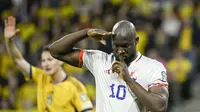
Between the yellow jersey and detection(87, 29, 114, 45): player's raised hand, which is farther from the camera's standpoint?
the yellow jersey

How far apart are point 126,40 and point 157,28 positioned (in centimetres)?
933

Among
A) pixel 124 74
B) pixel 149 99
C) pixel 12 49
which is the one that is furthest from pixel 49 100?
pixel 149 99

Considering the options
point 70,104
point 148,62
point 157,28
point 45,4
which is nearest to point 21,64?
point 70,104

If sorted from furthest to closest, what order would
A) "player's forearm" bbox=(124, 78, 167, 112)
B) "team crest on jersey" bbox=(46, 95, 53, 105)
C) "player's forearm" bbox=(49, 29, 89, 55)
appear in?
"team crest on jersey" bbox=(46, 95, 53, 105) < "player's forearm" bbox=(49, 29, 89, 55) < "player's forearm" bbox=(124, 78, 167, 112)

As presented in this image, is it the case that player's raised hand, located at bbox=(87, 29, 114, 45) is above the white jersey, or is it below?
above

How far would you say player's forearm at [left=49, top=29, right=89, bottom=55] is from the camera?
581 cm

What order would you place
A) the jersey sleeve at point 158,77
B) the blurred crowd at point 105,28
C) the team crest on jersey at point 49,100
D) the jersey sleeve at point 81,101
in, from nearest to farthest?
the jersey sleeve at point 158,77 → the jersey sleeve at point 81,101 → the team crest on jersey at point 49,100 → the blurred crowd at point 105,28

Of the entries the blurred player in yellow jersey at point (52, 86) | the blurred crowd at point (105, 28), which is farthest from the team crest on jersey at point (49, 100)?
the blurred crowd at point (105, 28)

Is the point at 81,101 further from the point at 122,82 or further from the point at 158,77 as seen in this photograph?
the point at 158,77

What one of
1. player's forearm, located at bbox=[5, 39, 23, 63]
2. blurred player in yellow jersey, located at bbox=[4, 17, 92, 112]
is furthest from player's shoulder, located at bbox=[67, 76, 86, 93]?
player's forearm, located at bbox=[5, 39, 23, 63]

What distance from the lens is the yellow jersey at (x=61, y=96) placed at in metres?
7.27

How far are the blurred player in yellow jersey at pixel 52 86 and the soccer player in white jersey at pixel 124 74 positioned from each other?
142 centimetres

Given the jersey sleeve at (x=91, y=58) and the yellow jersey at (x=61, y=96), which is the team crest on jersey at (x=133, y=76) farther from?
the yellow jersey at (x=61, y=96)

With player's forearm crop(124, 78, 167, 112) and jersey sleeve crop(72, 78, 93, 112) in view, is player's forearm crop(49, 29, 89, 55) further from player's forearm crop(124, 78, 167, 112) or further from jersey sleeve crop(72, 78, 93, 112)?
jersey sleeve crop(72, 78, 93, 112)
